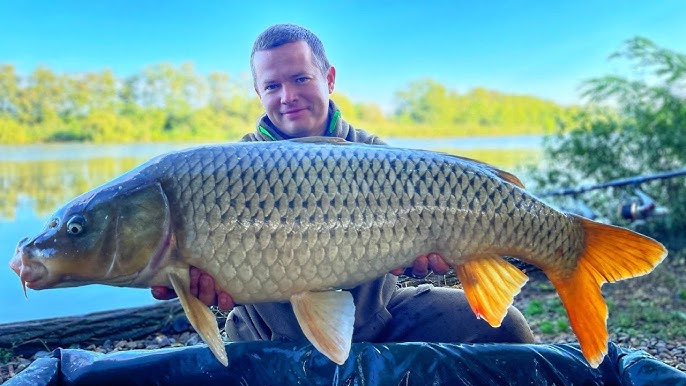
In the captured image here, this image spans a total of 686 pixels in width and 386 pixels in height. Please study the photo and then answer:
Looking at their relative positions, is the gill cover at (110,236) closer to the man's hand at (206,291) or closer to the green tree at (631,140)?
the man's hand at (206,291)

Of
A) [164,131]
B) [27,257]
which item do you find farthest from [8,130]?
[27,257]

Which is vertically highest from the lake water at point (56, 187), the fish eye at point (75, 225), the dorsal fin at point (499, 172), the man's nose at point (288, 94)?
the man's nose at point (288, 94)

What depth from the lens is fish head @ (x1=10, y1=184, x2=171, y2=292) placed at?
122 centimetres

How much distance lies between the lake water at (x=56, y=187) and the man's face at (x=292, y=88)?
1.61ft

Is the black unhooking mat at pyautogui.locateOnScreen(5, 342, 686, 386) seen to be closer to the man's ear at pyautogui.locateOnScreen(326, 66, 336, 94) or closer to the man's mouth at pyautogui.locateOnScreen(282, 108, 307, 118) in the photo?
the man's mouth at pyautogui.locateOnScreen(282, 108, 307, 118)

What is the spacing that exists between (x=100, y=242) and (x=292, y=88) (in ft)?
2.59

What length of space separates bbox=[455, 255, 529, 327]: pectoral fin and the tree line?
999 cm

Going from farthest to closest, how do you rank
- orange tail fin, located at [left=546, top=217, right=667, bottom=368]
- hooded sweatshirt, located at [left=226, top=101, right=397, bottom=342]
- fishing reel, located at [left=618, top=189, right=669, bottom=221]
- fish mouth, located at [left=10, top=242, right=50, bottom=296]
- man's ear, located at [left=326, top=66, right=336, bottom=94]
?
fishing reel, located at [left=618, top=189, right=669, bottom=221] < man's ear, located at [left=326, top=66, right=336, bottom=94] < hooded sweatshirt, located at [left=226, top=101, right=397, bottom=342] < orange tail fin, located at [left=546, top=217, right=667, bottom=368] < fish mouth, located at [left=10, top=242, right=50, bottom=296]

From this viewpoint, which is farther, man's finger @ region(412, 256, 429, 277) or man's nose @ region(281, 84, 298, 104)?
man's nose @ region(281, 84, 298, 104)

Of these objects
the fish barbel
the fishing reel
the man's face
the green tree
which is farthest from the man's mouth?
the green tree

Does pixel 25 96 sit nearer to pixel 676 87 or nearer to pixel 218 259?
pixel 676 87

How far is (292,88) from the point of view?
5.99 ft

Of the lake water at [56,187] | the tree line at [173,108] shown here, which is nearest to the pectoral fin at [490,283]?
the lake water at [56,187]

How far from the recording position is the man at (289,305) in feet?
5.66
